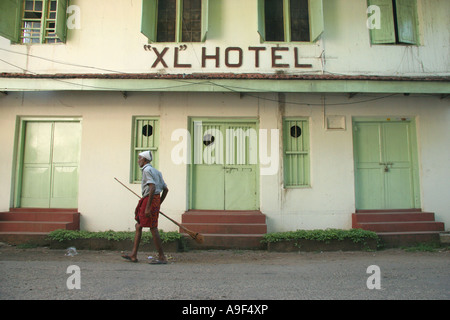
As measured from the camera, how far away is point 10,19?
25.6ft

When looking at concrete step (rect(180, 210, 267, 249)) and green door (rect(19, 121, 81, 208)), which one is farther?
green door (rect(19, 121, 81, 208))

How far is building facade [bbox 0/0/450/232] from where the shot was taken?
754 centimetres

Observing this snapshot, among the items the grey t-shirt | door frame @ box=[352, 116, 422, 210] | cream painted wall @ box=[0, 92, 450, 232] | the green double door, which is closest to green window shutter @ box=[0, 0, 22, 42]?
cream painted wall @ box=[0, 92, 450, 232]

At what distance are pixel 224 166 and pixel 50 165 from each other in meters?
4.32

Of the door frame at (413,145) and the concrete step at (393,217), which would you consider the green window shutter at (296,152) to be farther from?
the concrete step at (393,217)

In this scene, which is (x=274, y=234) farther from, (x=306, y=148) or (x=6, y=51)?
(x=6, y=51)

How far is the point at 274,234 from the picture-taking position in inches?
266

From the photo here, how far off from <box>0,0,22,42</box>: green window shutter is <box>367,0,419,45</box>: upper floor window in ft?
29.1

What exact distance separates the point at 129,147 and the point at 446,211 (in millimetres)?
7738

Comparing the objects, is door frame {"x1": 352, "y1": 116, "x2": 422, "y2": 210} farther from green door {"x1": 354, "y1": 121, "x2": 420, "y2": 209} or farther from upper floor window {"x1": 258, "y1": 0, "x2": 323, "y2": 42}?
upper floor window {"x1": 258, "y1": 0, "x2": 323, "y2": 42}

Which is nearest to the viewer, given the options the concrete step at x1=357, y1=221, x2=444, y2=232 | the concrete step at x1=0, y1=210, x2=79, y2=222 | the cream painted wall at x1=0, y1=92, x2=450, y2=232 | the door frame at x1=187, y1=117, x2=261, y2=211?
the concrete step at x1=357, y1=221, x2=444, y2=232

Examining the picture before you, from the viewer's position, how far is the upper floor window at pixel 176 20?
7930 millimetres

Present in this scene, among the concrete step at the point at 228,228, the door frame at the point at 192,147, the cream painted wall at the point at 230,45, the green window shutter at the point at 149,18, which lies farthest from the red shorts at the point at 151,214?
the green window shutter at the point at 149,18

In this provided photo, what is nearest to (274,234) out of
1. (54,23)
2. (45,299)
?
(45,299)
